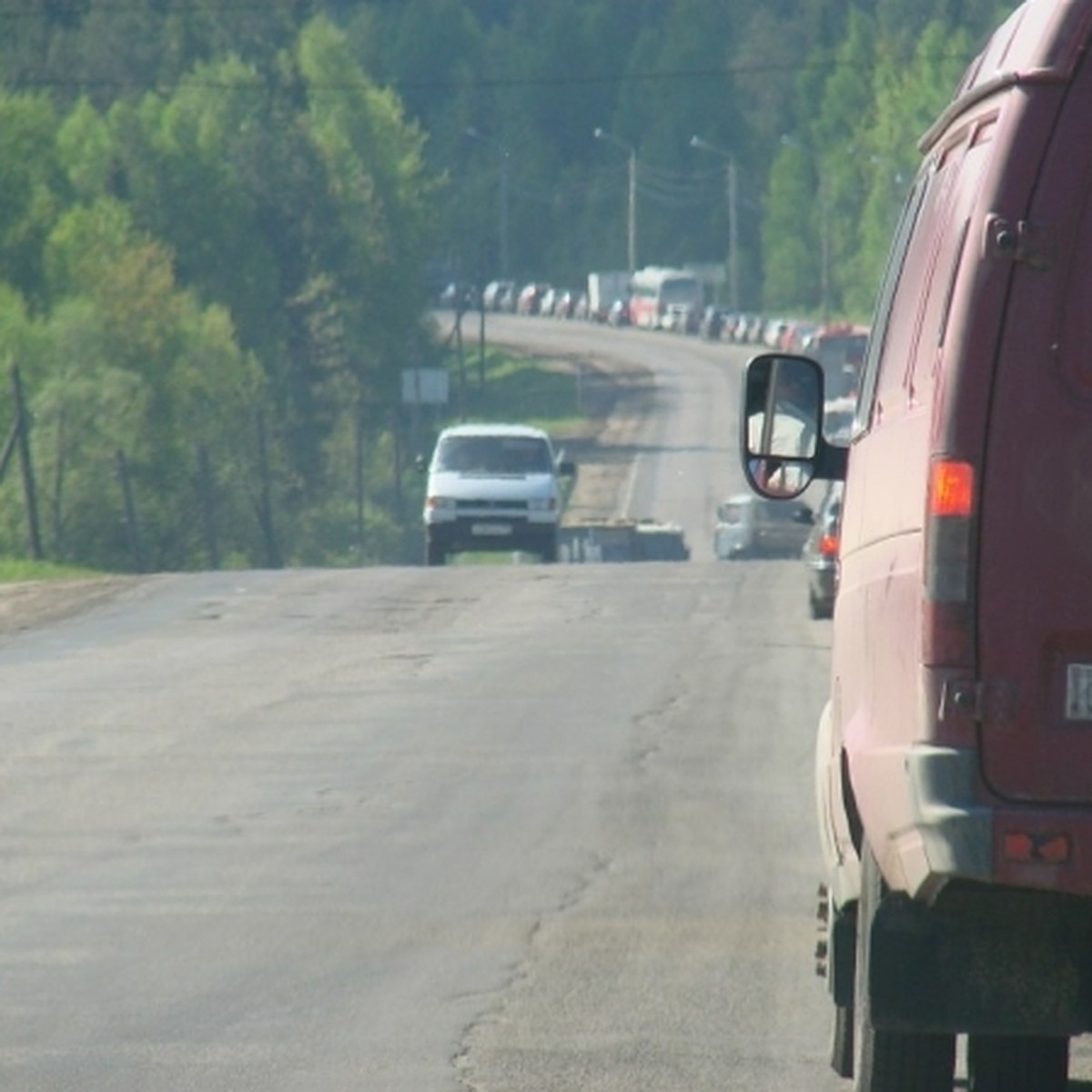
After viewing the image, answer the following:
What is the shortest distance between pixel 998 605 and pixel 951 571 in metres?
0.10

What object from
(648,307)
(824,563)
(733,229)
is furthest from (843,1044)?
(733,229)

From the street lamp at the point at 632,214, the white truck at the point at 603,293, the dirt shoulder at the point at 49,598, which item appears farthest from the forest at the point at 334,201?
the dirt shoulder at the point at 49,598

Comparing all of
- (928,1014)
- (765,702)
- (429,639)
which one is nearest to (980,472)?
(928,1014)

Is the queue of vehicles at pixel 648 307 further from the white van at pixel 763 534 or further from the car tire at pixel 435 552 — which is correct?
the car tire at pixel 435 552

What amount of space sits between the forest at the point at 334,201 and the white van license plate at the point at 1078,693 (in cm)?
3510

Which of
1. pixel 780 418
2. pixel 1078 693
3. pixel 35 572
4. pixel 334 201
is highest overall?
pixel 780 418

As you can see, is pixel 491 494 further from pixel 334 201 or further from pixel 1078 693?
pixel 334 201

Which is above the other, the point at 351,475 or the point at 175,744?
the point at 175,744

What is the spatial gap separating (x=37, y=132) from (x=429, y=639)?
174ft

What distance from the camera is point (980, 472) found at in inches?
198

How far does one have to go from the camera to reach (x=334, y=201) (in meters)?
89.9

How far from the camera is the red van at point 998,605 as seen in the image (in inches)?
195

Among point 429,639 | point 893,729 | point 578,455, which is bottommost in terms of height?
point 578,455

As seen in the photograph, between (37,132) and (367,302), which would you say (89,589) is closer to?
(37,132)
